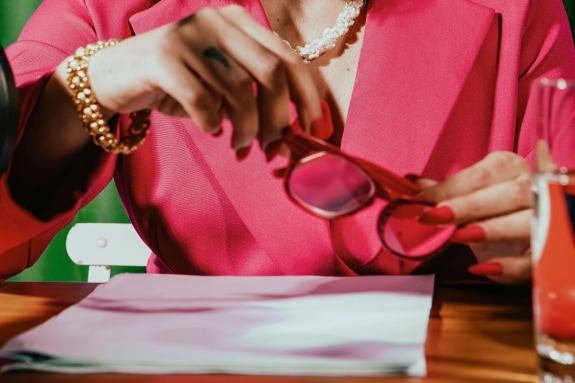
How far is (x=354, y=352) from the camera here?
1.99 feet

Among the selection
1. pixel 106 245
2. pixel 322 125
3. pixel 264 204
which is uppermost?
pixel 322 125

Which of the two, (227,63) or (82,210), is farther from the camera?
(82,210)

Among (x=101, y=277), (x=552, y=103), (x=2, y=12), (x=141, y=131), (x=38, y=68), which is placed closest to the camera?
(x=552, y=103)

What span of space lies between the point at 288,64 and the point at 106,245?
849 mm

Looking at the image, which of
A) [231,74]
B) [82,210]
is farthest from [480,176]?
[82,210]

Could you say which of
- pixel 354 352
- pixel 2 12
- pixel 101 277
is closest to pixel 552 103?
pixel 354 352

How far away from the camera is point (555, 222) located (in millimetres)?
555

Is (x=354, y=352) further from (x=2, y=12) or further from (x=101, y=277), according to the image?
(x=2, y=12)

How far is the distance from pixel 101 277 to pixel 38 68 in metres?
0.55

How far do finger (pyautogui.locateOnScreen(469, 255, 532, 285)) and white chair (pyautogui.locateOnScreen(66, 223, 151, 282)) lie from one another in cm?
82

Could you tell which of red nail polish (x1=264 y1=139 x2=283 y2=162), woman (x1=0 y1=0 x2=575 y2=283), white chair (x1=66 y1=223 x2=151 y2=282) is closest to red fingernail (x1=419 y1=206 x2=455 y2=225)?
red nail polish (x1=264 y1=139 x2=283 y2=162)

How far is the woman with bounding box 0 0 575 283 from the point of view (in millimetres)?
902

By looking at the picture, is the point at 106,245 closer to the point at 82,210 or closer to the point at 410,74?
the point at 82,210

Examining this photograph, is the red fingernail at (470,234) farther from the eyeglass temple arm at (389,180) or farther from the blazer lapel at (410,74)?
the blazer lapel at (410,74)
